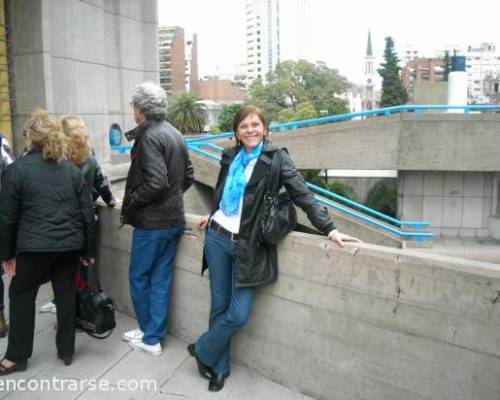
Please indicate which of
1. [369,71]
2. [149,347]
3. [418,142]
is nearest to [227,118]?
[418,142]

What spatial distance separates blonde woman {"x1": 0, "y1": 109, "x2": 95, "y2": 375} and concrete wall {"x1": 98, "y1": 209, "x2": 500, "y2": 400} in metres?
1.35

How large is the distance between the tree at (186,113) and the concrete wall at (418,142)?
446 inches

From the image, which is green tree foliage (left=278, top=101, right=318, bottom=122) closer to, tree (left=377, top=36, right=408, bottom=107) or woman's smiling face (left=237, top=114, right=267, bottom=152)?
tree (left=377, top=36, right=408, bottom=107)

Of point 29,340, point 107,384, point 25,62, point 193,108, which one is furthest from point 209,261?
point 193,108

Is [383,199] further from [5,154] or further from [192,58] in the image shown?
[192,58]

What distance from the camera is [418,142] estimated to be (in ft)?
46.5

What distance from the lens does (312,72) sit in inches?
2576

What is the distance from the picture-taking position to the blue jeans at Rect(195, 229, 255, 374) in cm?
316

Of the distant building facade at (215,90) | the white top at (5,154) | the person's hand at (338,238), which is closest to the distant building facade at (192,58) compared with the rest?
the distant building facade at (215,90)

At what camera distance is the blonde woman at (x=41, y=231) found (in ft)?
10.6

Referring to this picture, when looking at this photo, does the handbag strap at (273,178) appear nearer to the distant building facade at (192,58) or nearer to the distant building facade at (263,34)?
the distant building facade at (192,58)

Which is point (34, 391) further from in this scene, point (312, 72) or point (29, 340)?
point (312, 72)

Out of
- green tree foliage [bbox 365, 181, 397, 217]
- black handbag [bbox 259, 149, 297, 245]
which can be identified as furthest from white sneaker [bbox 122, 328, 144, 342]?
green tree foliage [bbox 365, 181, 397, 217]

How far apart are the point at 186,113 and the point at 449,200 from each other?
13781 millimetres
